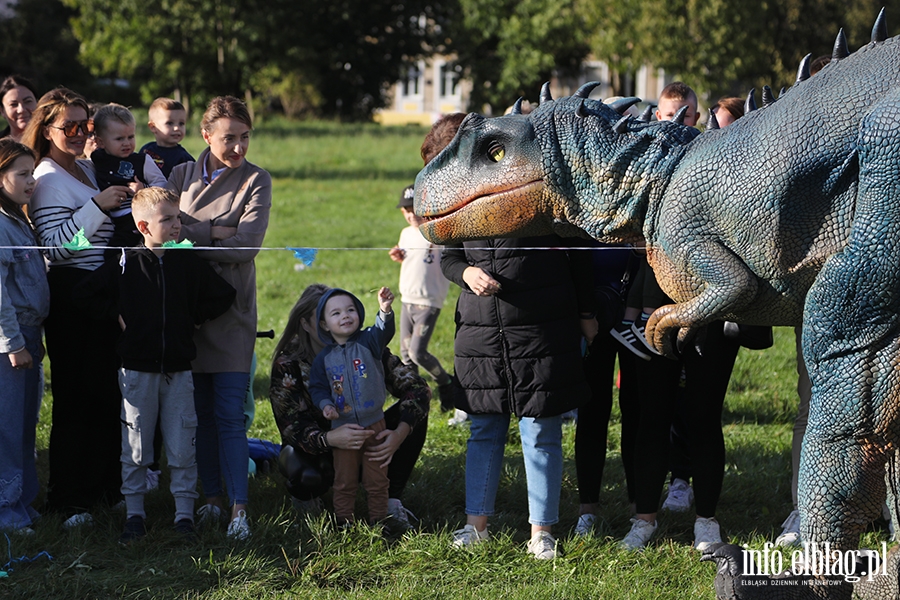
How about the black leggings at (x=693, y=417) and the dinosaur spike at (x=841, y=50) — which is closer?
the dinosaur spike at (x=841, y=50)

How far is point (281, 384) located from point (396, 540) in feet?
3.26

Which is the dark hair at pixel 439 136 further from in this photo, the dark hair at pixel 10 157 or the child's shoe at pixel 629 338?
the dark hair at pixel 10 157

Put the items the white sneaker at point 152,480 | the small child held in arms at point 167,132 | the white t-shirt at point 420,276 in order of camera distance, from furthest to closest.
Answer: the white t-shirt at point 420,276, the small child held in arms at point 167,132, the white sneaker at point 152,480

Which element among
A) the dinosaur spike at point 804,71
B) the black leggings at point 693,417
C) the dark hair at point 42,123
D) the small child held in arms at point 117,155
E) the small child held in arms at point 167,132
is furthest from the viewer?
the small child held in arms at point 167,132

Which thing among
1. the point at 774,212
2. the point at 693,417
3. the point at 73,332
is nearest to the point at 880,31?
the point at 774,212

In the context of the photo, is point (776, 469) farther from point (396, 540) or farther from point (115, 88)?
point (115, 88)

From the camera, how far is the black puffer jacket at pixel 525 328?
181 inches

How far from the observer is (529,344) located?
4594 mm

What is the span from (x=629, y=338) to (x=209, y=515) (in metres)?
2.32

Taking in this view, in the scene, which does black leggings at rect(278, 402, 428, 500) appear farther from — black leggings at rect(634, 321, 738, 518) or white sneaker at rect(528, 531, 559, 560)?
black leggings at rect(634, 321, 738, 518)

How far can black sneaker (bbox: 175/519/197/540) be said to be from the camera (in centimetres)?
485

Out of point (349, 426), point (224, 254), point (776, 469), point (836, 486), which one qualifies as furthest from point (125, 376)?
point (776, 469)

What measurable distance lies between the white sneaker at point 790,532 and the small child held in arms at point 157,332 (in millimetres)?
2926

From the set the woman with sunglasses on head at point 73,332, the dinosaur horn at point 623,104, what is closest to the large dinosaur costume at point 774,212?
the dinosaur horn at point 623,104
